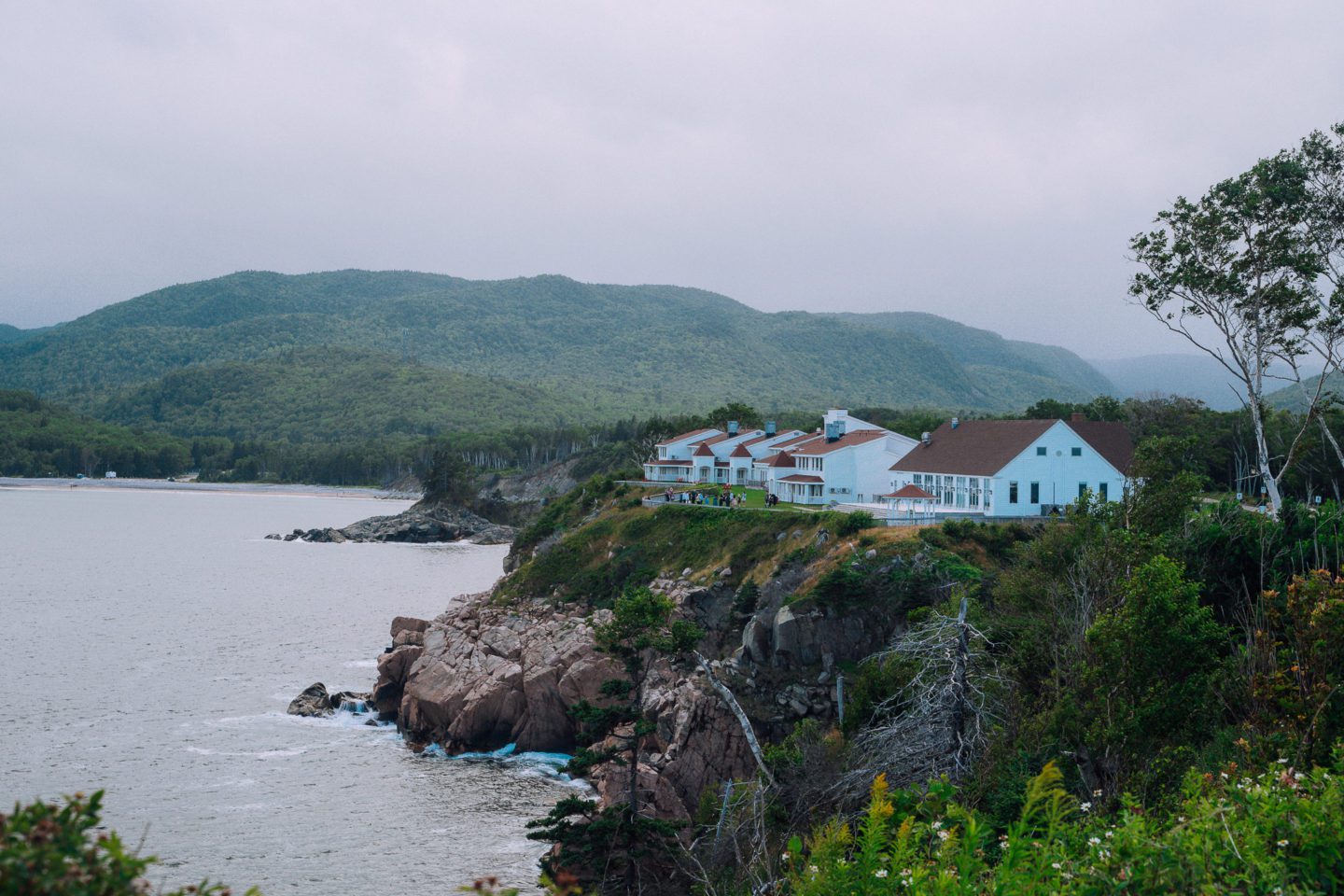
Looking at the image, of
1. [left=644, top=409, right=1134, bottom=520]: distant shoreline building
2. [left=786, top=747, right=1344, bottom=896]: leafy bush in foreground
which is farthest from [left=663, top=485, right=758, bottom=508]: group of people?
[left=786, top=747, right=1344, bottom=896]: leafy bush in foreground

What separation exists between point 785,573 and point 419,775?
13708 millimetres

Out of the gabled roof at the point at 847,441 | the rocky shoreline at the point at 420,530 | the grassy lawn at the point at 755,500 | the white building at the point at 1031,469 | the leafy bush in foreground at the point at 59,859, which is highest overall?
the gabled roof at the point at 847,441

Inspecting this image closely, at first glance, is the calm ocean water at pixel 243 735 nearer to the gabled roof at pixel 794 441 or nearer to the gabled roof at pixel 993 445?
the gabled roof at pixel 993 445

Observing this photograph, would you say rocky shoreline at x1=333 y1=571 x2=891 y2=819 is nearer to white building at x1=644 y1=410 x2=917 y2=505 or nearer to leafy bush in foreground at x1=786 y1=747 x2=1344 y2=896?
Result: white building at x1=644 y1=410 x2=917 y2=505

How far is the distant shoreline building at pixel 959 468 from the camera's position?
1622 inches

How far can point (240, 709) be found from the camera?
125 ft

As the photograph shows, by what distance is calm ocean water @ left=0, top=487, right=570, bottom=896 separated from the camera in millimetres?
25188

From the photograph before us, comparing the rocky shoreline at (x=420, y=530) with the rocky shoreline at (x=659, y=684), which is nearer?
the rocky shoreline at (x=659, y=684)

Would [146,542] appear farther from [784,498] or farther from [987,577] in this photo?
[987,577]

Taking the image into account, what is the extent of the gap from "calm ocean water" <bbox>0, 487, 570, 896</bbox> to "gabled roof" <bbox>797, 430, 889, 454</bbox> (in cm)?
2332

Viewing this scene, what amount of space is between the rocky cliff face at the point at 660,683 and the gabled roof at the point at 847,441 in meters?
13.7

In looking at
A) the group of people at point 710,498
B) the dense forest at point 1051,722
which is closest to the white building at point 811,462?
the group of people at point 710,498

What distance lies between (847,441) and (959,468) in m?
8.59

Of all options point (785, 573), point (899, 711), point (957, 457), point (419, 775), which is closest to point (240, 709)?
point (419, 775)
